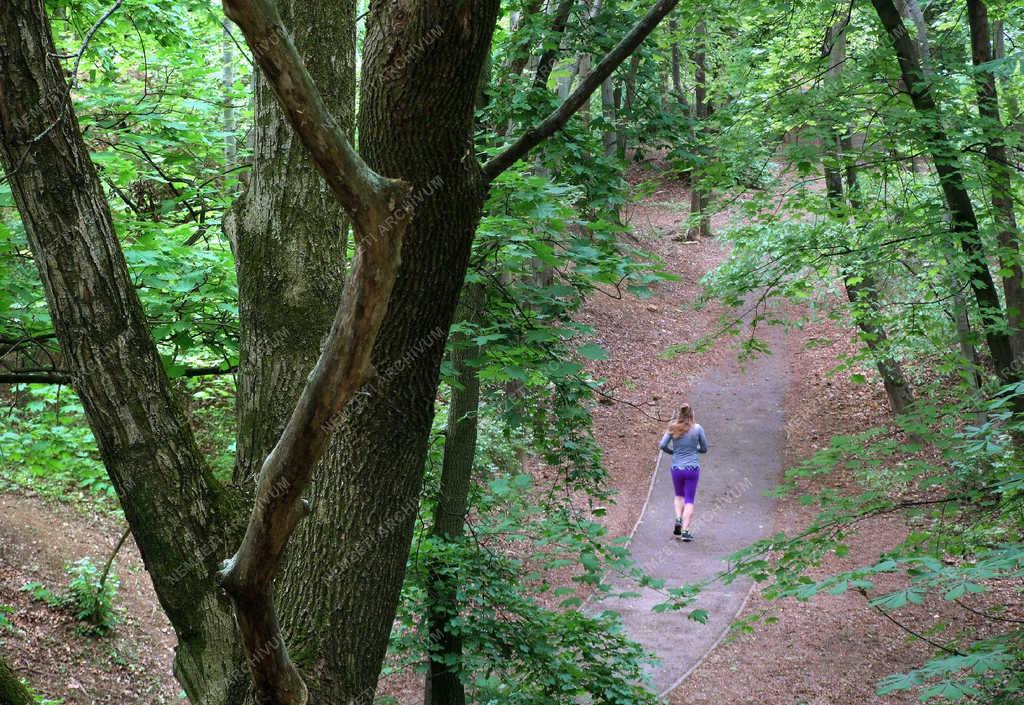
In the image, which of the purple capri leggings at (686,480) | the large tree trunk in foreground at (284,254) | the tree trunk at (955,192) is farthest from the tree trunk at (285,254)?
the purple capri leggings at (686,480)

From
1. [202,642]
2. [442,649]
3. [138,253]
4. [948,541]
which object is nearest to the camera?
[202,642]

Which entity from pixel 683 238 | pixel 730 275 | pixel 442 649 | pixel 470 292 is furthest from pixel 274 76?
pixel 683 238

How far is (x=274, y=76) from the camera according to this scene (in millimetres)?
1783

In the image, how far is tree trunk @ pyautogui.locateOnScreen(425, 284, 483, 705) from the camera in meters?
6.62

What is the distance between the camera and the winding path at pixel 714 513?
10.4m

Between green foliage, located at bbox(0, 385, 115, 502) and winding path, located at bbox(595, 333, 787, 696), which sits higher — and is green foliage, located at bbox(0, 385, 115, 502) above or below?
above

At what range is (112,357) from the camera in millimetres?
3008

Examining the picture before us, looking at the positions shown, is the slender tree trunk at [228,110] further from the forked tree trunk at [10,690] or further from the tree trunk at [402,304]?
the forked tree trunk at [10,690]

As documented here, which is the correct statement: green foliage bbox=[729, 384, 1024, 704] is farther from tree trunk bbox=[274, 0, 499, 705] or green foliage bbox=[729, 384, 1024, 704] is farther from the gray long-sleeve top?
the gray long-sleeve top

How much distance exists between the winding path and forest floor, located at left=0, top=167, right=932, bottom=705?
97mm

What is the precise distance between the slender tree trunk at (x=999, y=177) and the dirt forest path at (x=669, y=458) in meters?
2.73

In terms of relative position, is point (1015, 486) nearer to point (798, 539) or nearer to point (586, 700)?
point (798, 539)

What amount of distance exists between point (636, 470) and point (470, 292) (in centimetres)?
979

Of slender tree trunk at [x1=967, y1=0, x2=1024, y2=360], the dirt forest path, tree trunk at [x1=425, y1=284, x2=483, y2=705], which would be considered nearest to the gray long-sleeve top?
the dirt forest path
